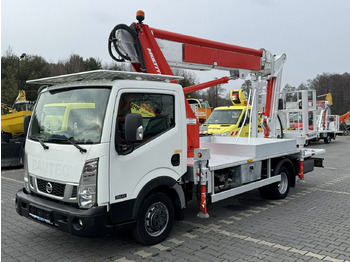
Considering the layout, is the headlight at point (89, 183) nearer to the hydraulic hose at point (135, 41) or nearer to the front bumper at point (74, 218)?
the front bumper at point (74, 218)

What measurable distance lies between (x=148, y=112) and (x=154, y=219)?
1495mm

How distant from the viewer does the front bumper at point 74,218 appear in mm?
3707

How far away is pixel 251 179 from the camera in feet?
20.4

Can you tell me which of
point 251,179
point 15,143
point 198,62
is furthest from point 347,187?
point 15,143

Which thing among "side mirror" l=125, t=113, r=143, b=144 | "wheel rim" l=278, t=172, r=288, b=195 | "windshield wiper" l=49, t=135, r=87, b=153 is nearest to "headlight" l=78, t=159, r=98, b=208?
"windshield wiper" l=49, t=135, r=87, b=153

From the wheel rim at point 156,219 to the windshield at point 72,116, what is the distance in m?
1.31

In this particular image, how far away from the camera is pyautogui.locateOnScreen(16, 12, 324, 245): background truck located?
382cm

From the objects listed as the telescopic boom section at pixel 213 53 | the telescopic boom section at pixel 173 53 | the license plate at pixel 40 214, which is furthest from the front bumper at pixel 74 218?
the telescopic boom section at pixel 213 53

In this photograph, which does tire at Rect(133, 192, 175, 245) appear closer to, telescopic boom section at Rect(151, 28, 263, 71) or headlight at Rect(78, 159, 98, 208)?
headlight at Rect(78, 159, 98, 208)

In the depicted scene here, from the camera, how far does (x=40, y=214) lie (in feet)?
13.5

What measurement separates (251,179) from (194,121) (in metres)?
1.70

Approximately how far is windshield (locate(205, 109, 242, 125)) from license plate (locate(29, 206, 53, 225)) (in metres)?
10.0

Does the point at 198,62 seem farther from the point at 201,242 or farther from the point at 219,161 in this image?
the point at 201,242

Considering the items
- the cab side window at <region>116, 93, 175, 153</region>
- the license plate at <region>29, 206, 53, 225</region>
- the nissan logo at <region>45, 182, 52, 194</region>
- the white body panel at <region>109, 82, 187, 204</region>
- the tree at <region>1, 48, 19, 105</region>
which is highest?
the tree at <region>1, 48, 19, 105</region>
